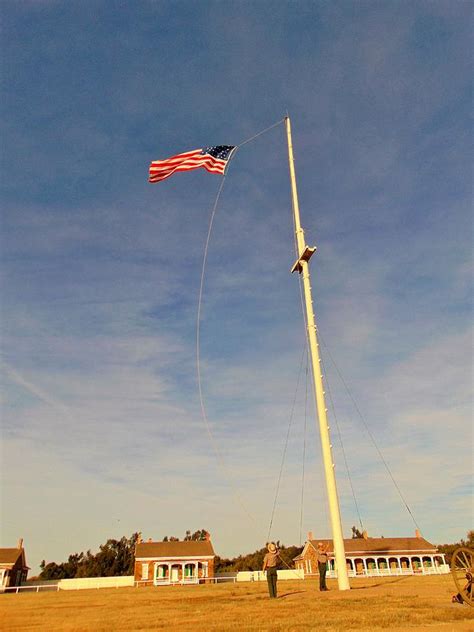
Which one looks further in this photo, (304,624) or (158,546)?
(158,546)

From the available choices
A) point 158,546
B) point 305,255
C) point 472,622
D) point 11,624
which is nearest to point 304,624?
point 472,622

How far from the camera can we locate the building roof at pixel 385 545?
59.7m

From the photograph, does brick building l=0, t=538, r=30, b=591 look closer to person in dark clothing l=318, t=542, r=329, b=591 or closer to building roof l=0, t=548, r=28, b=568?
building roof l=0, t=548, r=28, b=568

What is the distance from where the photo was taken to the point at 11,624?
898cm

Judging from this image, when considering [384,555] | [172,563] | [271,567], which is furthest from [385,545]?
[271,567]

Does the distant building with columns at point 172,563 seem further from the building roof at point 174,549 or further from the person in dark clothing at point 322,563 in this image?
the person in dark clothing at point 322,563

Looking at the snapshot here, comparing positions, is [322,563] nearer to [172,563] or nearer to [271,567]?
[271,567]

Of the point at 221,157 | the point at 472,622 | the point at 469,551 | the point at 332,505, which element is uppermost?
the point at 221,157

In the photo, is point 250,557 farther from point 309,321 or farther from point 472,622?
point 472,622

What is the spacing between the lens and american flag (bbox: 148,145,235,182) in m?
21.6

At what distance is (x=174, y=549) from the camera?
5738 cm

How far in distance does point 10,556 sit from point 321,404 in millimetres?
55179

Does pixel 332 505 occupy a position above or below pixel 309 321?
below

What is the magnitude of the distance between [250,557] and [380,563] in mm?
40135
